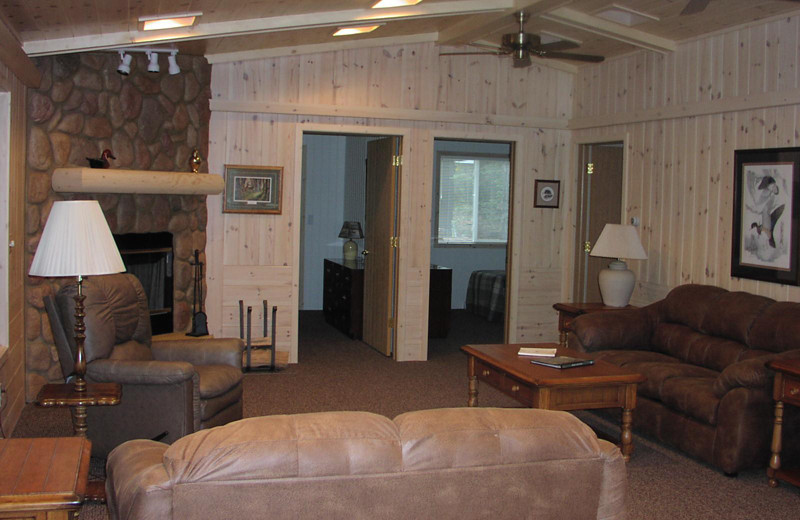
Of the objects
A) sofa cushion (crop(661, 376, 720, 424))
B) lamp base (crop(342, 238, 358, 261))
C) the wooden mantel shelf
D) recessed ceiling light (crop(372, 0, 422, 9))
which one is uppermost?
recessed ceiling light (crop(372, 0, 422, 9))

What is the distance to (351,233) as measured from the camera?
8664 mm

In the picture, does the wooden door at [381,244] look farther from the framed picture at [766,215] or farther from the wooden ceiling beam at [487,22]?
the framed picture at [766,215]

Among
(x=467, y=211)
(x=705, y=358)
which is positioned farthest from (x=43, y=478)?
(x=467, y=211)

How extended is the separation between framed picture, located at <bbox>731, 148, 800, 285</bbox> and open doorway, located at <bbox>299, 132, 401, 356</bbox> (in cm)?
292

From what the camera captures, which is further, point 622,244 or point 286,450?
point 622,244

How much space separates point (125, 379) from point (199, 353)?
2.39 feet

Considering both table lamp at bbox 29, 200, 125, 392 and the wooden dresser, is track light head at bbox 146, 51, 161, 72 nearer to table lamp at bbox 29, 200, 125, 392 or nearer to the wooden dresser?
table lamp at bbox 29, 200, 125, 392

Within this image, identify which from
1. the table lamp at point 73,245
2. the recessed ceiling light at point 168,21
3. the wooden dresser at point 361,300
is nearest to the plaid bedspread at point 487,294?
the wooden dresser at point 361,300

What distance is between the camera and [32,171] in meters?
4.91

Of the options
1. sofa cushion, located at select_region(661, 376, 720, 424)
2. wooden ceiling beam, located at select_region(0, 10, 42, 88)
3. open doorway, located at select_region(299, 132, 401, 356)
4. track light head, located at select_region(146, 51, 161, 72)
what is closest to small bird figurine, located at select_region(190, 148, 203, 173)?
track light head, located at select_region(146, 51, 161, 72)

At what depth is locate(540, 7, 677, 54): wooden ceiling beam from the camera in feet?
18.2

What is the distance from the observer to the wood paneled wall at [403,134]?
6590mm

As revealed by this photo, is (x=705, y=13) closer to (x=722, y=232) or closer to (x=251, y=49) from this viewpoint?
(x=722, y=232)

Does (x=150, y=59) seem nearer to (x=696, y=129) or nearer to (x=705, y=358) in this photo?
(x=696, y=129)
